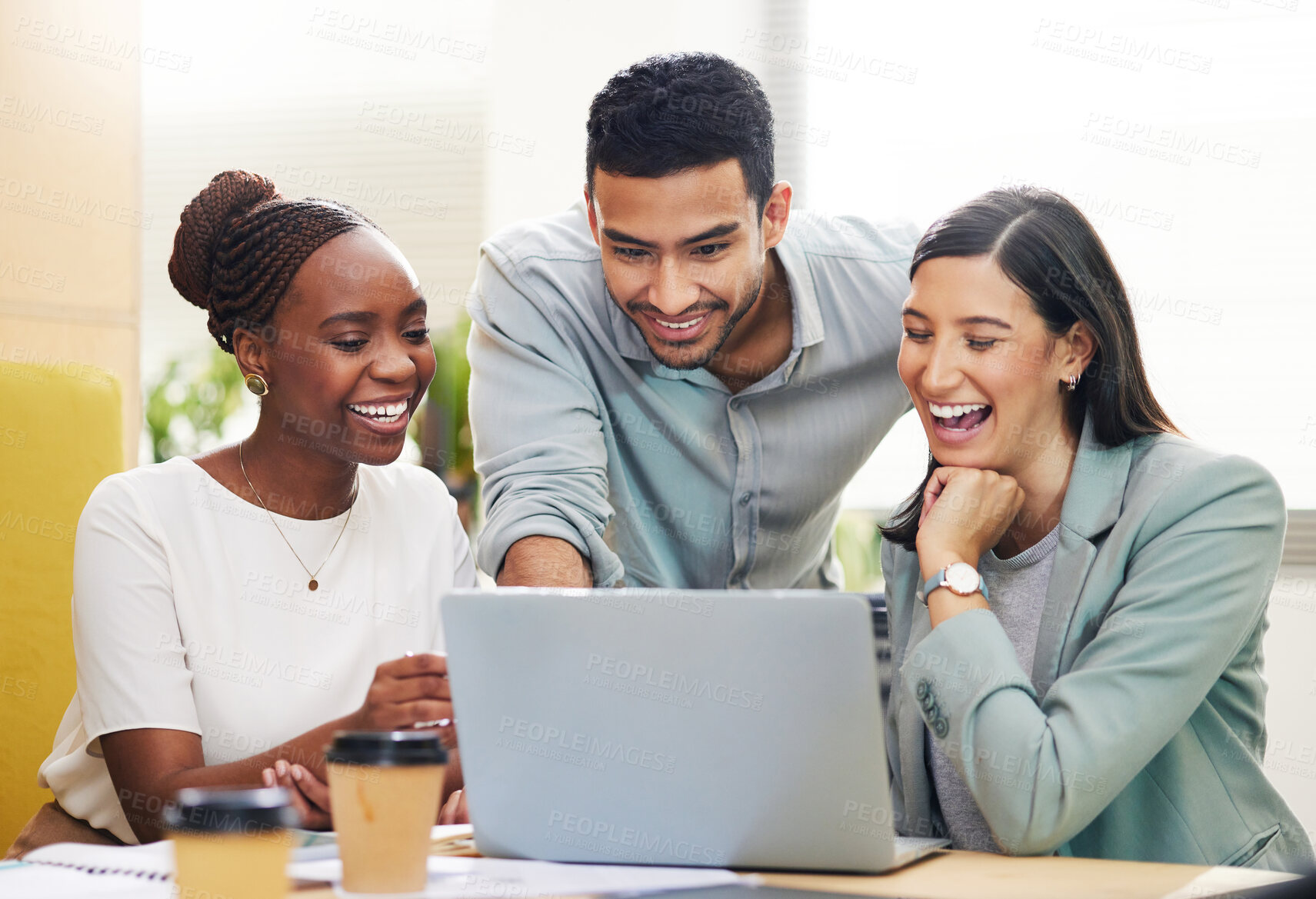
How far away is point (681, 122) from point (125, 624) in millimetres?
1026

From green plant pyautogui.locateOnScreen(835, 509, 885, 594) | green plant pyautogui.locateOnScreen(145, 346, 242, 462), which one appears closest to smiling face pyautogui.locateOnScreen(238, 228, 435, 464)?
green plant pyautogui.locateOnScreen(835, 509, 885, 594)

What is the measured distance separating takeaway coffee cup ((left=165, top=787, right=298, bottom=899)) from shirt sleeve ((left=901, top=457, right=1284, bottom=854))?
0.73 meters

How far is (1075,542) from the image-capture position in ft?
4.66

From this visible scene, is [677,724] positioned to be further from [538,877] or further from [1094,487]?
[1094,487]

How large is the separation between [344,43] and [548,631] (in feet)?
12.7

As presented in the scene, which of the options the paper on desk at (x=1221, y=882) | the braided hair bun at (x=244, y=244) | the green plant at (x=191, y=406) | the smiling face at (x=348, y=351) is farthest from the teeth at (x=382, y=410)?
the green plant at (x=191, y=406)

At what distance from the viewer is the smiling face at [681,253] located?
171 centimetres

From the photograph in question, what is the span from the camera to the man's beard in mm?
1781

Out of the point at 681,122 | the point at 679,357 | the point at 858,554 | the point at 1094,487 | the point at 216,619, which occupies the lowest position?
the point at 858,554

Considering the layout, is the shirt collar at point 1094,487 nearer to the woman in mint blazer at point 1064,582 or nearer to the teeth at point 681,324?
the woman in mint blazer at point 1064,582

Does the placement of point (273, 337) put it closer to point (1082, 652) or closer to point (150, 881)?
point (150, 881)

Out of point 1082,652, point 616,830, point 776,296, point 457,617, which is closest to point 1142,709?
point 1082,652

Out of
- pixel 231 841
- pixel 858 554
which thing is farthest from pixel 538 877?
pixel 858 554

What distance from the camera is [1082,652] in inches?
52.7
